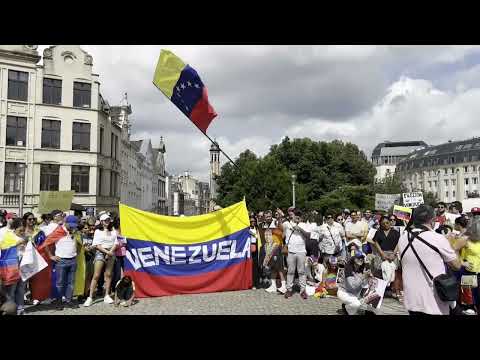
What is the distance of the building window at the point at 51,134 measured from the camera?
34031 mm

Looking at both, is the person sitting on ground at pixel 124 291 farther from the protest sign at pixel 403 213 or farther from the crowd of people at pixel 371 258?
the protest sign at pixel 403 213

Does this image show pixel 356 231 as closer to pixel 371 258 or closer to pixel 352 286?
pixel 371 258

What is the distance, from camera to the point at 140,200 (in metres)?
66.0

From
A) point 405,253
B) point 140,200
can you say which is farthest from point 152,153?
point 405,253

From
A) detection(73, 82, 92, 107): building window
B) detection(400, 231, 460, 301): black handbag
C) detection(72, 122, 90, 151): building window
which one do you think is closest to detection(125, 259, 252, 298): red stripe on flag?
detection(400, 231, 460, 301): black handbag

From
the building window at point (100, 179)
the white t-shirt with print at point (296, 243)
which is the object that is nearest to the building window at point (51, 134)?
the building window at point (100, 179)

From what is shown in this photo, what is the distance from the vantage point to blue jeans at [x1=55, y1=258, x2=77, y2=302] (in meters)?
8.75

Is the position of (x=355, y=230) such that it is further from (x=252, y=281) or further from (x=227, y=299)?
(x=227, y=299)

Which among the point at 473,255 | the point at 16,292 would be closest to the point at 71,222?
the point at 16,292

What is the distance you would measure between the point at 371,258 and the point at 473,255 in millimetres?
3219

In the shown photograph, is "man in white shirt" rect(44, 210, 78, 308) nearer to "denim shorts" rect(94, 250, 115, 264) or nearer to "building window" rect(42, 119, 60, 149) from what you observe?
"denim shorts" rect(94, 250, 115, 264)

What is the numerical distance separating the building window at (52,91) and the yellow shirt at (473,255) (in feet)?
113
